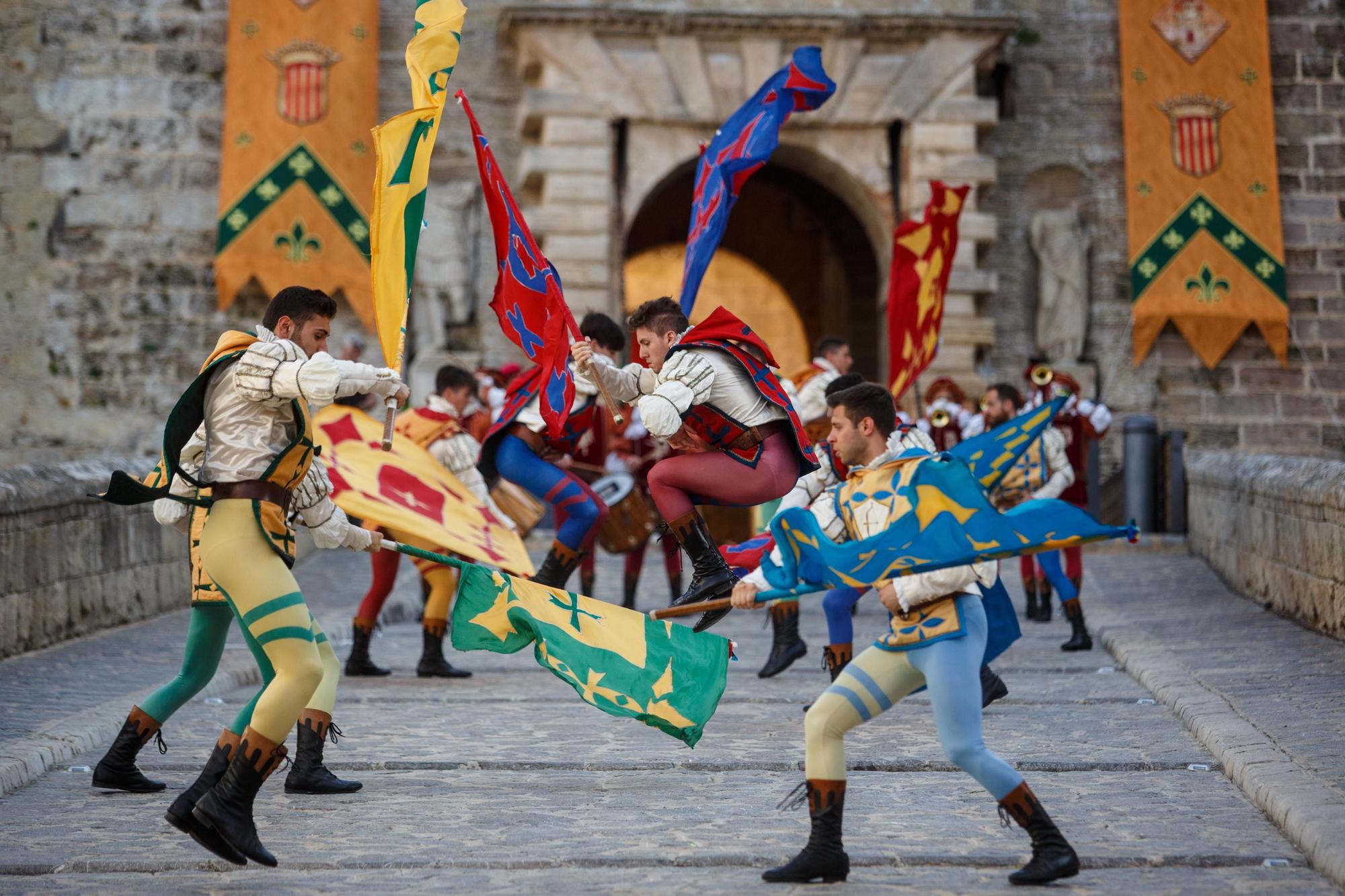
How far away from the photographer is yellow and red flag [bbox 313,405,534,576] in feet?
25.3

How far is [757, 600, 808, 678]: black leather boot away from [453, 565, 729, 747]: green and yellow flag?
3.15 m

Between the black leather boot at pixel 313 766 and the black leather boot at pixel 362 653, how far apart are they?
2.86 meters

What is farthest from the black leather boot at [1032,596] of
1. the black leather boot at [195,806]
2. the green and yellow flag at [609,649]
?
the black leather boot at [195,806]

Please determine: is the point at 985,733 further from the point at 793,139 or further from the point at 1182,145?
the point at 1182,145

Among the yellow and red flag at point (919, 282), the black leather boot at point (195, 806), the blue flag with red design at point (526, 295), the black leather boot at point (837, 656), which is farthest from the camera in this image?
the yellow and red flag at point (919, 282)

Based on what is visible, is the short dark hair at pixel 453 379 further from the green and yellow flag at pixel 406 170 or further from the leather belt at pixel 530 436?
the green and yellow flag at pixel 406 170

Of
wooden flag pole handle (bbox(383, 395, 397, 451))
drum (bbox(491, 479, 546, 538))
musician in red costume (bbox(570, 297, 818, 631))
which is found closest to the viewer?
wooden flag pole handle (bbox(383, 395, 397, 451))

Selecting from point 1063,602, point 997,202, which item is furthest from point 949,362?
point 1063,602

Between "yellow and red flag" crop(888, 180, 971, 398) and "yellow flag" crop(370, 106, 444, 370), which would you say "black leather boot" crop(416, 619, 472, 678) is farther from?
"yellow and red flag" crop(888, 180, 971, 398)

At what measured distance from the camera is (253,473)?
185 inches

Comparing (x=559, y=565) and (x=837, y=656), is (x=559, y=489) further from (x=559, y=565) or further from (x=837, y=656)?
(x=837, y=656)

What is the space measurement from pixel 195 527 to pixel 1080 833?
115 inches

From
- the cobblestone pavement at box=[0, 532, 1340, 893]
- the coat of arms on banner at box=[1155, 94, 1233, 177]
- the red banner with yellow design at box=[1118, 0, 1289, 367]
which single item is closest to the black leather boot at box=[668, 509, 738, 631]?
the cobblestone pavement at box=[0, 532, 1340, 893]

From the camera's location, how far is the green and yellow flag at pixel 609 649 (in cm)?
514
